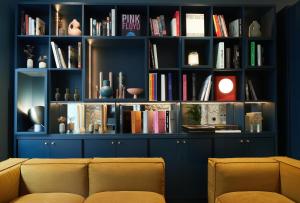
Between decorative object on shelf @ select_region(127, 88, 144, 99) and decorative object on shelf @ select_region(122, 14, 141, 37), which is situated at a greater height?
decorative object on shelf @ select_region(122, 14, 141, 37)

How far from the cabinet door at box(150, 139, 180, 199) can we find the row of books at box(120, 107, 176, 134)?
178 millimetres

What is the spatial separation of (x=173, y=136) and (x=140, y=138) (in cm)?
38

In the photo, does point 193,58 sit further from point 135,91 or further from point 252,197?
point 252,197

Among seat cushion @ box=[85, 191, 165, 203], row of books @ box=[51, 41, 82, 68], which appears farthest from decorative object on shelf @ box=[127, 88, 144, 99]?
seat cushion @ box=[85, 191, 165, 203]

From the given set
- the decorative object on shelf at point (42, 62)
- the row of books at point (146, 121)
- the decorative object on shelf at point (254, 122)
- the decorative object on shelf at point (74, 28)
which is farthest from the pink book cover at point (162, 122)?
the decorative object on shelf at point (42, 62)

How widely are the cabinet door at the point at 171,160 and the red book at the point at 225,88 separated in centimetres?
79

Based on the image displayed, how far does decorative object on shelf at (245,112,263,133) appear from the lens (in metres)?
3.31

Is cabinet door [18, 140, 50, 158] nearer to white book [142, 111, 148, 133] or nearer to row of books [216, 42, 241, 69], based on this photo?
white book [142, 111, 148, 133]

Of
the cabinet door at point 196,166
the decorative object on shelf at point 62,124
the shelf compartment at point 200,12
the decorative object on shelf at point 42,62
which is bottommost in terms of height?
the cabinet door at point 196,166

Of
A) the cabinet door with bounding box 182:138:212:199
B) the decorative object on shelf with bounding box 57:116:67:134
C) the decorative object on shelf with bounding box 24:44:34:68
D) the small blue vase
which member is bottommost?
the cabinet door with bounding box 182:138:212:199

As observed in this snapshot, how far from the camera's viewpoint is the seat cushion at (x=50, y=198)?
1.89 m

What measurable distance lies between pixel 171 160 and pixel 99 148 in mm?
846

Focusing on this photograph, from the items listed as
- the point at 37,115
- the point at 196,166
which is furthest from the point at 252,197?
the point at 37,115

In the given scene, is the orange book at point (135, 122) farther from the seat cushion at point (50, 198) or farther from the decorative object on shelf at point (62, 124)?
the seat cushion at point (50, 198)
